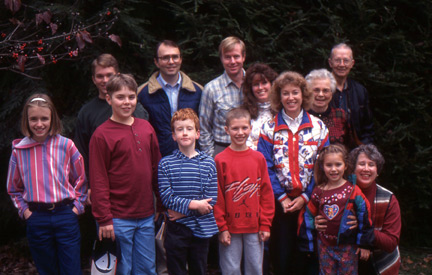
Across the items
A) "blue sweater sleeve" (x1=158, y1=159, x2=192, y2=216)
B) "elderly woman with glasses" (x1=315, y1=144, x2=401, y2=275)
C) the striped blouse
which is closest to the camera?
"blue sweater sleeve" (x1=158, y1=159, x2=192, y2=216)

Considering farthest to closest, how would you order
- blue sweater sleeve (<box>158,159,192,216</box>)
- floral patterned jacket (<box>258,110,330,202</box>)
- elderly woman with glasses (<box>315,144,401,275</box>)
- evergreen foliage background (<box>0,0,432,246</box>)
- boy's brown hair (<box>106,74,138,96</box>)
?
1. evergreen foliage background (<box>0,0,432,246</box>)
2. floral patterned jacket (<box>258,110,330,202</box>)
3. elderly woman with glasses (<box>315,144,401,275</box>)
4. boy's brown hair (<box>106,74,138,96</box>)
5. blue sweater sleeve (<box>158,159,192,216</box>)

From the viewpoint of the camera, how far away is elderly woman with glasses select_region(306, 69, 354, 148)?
4.51 metres

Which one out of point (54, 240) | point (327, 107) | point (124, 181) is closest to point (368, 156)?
point (327, 107)

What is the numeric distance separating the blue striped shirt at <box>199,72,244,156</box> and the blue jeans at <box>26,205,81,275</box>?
5.16 feet

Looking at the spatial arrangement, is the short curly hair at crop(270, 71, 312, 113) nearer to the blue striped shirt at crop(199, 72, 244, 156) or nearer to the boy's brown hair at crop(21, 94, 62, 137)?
the blue striped shirt at crop(199, 72, 244, 156)

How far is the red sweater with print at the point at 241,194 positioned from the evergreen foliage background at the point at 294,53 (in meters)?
1.90

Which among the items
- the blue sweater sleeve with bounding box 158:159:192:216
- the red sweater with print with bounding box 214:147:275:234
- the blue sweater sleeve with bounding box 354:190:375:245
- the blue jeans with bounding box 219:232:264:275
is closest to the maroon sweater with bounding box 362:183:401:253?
the blue sweater sleeve with bounding box 354:190:375:245

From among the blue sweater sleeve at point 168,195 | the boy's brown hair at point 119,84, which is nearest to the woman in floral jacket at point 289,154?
the blue sweater sleeve at point 168,195

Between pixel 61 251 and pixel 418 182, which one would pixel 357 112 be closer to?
pixel 418 182

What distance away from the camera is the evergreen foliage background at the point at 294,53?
219 inches

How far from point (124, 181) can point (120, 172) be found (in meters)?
0.08

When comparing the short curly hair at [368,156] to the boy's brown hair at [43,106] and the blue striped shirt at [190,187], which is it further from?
the boy's brown hair at [43,106]

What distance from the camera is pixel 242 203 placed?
12.8 ft

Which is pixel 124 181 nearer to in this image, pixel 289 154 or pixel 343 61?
pixel 289 154
